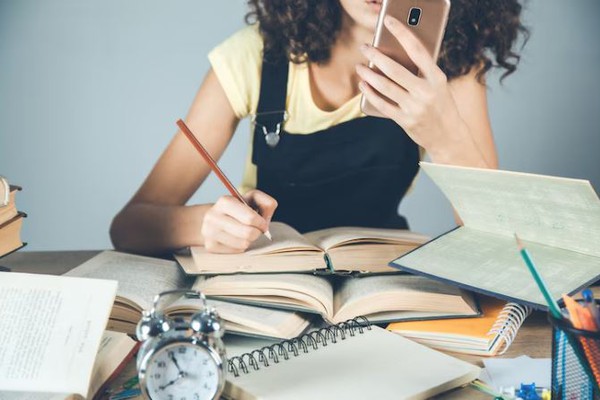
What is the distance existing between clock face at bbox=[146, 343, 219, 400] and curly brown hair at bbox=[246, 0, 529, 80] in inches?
44.1

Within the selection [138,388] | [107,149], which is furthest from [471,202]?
[107,149]

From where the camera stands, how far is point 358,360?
2.90 ft

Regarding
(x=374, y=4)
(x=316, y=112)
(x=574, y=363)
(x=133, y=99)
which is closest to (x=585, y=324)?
(x=574, y=363)

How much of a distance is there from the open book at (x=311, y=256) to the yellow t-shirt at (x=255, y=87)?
584mm

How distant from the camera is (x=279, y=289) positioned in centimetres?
103

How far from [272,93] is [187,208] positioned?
0.43m

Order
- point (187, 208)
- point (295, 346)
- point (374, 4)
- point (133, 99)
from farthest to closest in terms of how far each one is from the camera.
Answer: point (133, 99), point (374, 4), point (187, 208), point (295, 346)

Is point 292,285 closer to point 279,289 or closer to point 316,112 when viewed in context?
point 279,289

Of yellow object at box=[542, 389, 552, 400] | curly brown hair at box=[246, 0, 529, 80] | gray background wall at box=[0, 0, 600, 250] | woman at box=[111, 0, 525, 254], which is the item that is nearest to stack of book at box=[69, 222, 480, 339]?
yellow object at box=[542, 389, 552, 400]

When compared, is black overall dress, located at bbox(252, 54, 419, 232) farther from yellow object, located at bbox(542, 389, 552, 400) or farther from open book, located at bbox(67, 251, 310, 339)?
yellow object, located at bbox(542, 389, 552, 400)

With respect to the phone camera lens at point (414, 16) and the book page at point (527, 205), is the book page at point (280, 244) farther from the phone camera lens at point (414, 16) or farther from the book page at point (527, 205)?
the phone camera lens at point (414, 16)

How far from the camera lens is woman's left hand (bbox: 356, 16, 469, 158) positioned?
130cm

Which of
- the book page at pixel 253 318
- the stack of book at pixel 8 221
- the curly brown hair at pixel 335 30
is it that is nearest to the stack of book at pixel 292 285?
the book page at pixel 253 318

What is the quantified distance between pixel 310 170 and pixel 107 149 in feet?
4.15
